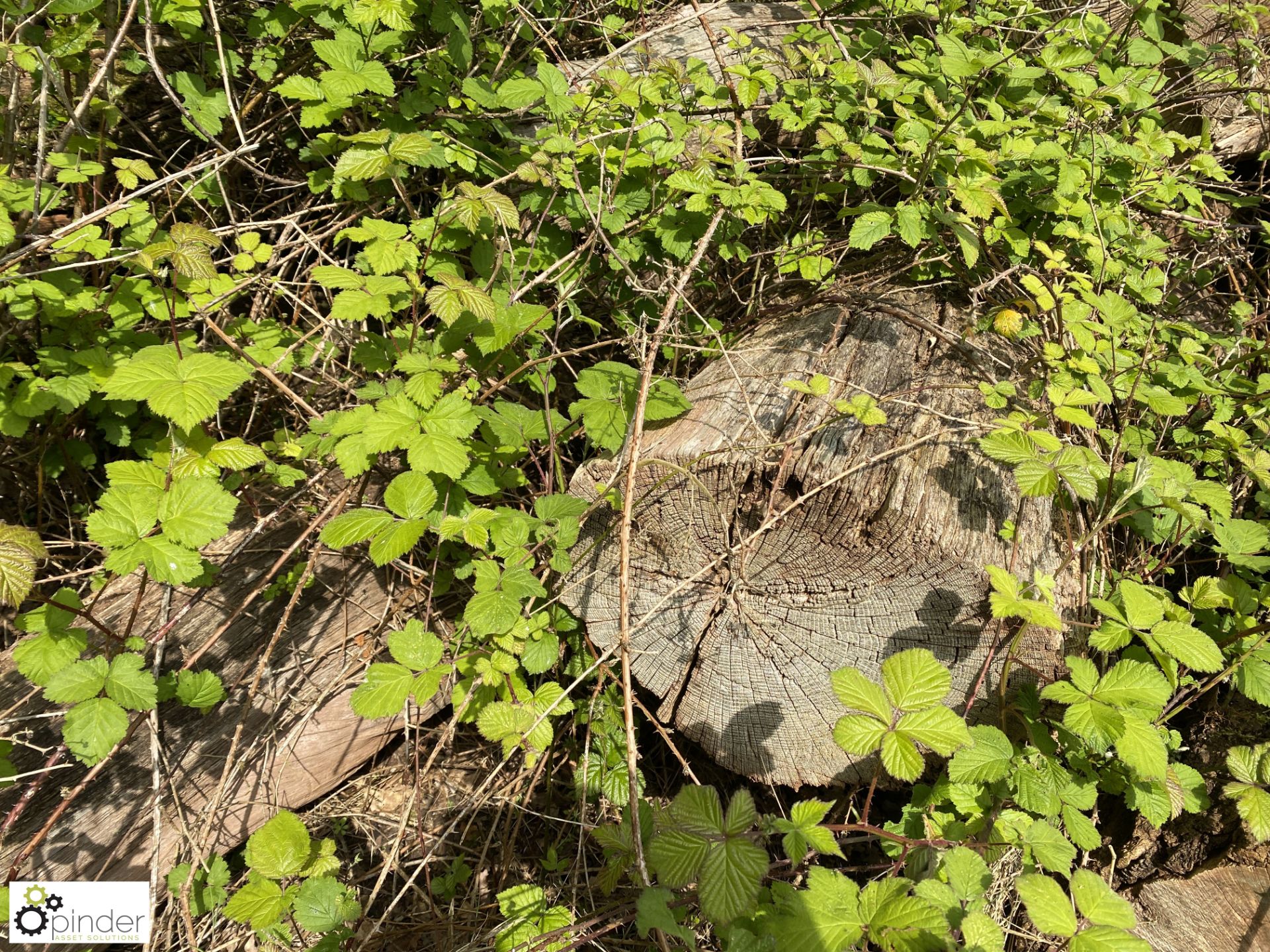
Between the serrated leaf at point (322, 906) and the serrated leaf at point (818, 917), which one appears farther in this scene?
the serrated leaf at point (322, 906)

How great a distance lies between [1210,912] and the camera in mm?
1658

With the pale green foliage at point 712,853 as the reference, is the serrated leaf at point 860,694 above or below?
above

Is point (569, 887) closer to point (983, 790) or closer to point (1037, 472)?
point (983, 790)

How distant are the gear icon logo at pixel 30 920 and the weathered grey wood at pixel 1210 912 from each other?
255cm

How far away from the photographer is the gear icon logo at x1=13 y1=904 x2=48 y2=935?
5.67ft

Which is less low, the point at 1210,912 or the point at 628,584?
the point at 628,584

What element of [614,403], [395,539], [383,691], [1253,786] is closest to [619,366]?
[614,403]

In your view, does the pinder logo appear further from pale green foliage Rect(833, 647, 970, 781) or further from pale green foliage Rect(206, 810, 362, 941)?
pale green foliage Rect(833, 647, 970, 781)

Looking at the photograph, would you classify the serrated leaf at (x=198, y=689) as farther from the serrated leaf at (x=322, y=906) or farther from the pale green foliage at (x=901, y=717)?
the pale green foliage at (x=901, y=717)

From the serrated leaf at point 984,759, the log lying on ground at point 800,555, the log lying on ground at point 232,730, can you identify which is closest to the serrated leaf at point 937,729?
the serrated leaf at point 984,759

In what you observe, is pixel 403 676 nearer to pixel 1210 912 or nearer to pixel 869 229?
pixel 869 229

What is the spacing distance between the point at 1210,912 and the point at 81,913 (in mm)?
2636

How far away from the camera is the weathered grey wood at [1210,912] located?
1.61m

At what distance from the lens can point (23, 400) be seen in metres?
2.01
